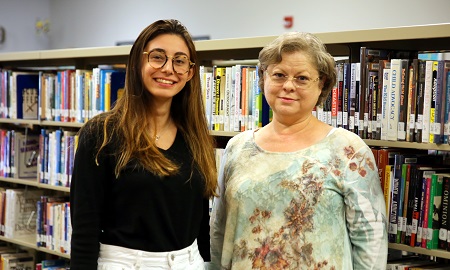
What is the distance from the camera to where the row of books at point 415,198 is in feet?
6.99

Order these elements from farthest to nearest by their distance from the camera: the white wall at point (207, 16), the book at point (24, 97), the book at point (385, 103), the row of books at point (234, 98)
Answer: the white wall at point (207, 16) < the book at point (24, 97) < the row of books at point (234, 98) < the book at point (385, 103)

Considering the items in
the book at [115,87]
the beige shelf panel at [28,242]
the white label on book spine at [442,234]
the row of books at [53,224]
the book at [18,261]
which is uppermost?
the book at [115,87]

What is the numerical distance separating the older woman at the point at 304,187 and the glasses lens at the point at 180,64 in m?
0.25

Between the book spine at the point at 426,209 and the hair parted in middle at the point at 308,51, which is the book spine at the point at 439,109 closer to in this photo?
the book spine at the point at 426,209

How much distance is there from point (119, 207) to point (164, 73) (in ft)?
1.41

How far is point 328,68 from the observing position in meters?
2.00

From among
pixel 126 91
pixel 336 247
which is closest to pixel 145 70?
pixel 126 91

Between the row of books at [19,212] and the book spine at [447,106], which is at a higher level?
the book spine at [447,106]

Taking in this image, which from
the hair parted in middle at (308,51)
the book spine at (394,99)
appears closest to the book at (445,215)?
the book spine at (394,99)

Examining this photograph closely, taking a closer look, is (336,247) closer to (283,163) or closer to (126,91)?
(283,163)

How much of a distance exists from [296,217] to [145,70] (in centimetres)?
66

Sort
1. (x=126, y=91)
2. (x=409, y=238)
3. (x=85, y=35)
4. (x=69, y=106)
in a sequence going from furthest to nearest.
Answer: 1. (x=85, y=35)
2. (x=69, y=106)
3. (x=409, y=238)
4. (x=126, y=91)

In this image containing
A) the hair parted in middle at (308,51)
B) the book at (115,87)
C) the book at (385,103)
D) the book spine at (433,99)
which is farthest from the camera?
the book at (115,87)

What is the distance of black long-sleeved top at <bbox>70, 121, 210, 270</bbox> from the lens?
6.15 feet
